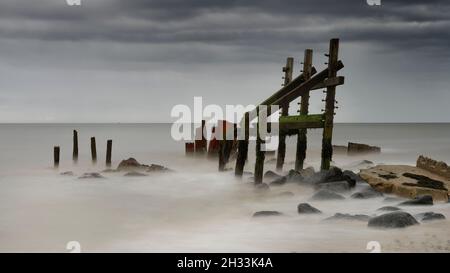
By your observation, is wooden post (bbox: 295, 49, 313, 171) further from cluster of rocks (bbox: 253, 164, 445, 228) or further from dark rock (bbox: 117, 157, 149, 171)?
dark rock (bbox: 117, 157, 149, 171)

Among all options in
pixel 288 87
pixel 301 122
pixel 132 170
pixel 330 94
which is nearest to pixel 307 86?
pixel 330 94

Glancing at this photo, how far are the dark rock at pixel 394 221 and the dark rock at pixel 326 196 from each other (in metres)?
3.35

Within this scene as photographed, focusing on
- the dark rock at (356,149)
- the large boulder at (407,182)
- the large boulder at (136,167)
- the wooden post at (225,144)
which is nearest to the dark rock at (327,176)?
the large boulder at (407,182)

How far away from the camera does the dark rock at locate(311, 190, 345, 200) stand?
14.4m

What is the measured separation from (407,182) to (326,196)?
231cm

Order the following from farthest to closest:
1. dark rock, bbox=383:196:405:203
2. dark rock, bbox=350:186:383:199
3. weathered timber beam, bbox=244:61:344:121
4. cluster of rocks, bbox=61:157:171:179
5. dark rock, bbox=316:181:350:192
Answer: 1. cluster of rocks, bbox=61:157:171:179
2. weathered timber beam, bbox=244:61:344:121
3. dark rock, bbox=316:181:350:192
4. dark rock, bbox=350:186:383:199
5. dark rock, bbox=383:196:405:203

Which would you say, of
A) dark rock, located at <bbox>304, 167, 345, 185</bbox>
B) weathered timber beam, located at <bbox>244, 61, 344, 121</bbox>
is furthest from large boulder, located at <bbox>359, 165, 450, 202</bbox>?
weathered timber beam, located at <bbox>244, 61, 344, 121</bbox>

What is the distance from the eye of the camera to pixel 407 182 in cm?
1498

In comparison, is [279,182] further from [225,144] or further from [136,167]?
[136,167]

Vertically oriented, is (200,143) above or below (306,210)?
below

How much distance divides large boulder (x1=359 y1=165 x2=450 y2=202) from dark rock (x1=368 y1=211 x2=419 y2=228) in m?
3.35

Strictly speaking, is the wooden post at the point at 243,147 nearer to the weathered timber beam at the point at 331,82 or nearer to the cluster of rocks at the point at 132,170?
the weathered timber beam at the point at 331,82
